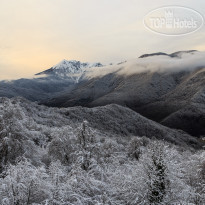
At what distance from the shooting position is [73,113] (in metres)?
97.5

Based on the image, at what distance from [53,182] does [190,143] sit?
101318 mm

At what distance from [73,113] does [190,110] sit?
384 ft

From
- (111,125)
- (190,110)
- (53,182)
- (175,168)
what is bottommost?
(190,110)

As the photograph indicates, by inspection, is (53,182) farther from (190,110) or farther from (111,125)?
(190,110)

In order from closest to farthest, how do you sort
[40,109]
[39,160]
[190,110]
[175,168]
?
[175,168] → [39,160] → [40,109] → [190,110]

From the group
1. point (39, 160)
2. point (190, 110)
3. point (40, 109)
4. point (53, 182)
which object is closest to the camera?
point (53, 182)

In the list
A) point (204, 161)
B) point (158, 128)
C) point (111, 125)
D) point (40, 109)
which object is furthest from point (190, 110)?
point (204, 161)

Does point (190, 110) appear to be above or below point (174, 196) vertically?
below

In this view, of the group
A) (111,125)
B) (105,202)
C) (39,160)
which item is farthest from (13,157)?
(111,125)

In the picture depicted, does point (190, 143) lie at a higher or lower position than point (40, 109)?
lower

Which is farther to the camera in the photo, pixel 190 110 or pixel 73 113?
pixel 190 110

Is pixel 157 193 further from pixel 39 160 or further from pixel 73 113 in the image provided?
pixel 73 113

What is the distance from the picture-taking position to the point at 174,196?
32.7 ft

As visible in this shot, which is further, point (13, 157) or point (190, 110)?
point (190, 110)
